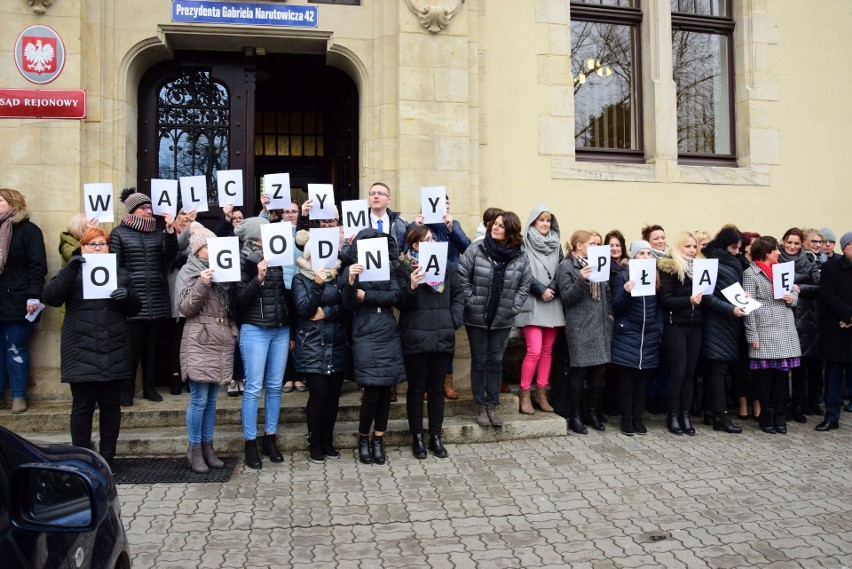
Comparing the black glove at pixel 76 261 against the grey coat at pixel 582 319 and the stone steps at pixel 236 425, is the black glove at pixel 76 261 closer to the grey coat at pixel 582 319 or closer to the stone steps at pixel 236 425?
the stone steps at pixel 236 425

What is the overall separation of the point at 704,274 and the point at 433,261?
288 centimetres

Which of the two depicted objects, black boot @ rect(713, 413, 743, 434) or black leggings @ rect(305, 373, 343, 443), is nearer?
black leggings @ rect(305, 373, 343, 443)

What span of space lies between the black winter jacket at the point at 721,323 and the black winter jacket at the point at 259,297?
4.32 meters

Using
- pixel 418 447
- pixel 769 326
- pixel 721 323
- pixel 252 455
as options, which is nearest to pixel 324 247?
pixel 252 455

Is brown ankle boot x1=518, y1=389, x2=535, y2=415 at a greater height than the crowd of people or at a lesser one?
lesser

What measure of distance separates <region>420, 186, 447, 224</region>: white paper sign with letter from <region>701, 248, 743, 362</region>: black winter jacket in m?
2.91

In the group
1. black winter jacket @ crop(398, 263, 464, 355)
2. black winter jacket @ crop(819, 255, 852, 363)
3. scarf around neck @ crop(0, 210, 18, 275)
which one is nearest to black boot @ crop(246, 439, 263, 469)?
black winter jacket @ crop(398, 263, 464, 355)

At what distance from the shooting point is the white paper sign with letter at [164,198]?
665cm

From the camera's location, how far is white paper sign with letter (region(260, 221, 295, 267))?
5.74 m

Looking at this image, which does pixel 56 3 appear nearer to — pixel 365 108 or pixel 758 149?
pixel 365 108

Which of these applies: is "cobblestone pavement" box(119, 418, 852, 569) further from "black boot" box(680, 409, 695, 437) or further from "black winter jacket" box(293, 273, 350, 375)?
"black winter jacket" box(293, 273, 350, 375)

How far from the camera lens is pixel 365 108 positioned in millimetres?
8203

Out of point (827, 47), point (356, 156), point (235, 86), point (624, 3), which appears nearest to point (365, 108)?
point (356, 156)

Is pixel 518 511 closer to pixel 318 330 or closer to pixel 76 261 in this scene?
→ pixel 318 330
